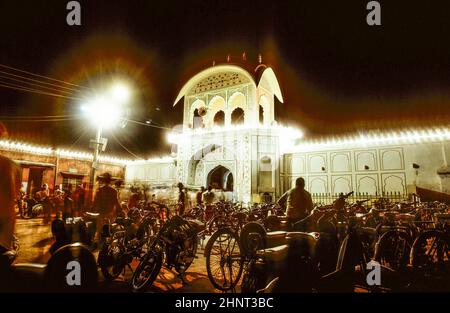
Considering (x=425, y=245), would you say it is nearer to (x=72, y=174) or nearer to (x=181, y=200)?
(x=181, y=200)

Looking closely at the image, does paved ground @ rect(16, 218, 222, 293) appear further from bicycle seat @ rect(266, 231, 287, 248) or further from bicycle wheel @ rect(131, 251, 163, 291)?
bicycle seat @ rect(266, 231, 287, 248)

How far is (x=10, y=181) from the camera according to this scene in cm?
271

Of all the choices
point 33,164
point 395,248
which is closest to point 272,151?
point 395,248

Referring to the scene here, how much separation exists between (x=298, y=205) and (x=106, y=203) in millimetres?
4908

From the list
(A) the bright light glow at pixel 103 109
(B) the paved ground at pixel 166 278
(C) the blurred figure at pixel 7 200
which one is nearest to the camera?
(C) the blurred figure at pixel 7 200

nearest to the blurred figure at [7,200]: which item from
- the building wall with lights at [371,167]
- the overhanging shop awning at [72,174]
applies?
the building wall with lights at [371,167]

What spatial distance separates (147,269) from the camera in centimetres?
416

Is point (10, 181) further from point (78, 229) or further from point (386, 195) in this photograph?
point (386, 195)

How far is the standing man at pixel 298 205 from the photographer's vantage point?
219 inches

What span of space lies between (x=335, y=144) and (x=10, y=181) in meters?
20.7

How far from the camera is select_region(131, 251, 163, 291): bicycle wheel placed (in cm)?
403

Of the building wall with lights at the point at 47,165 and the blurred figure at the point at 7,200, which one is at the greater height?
the building wall with lights at the point at 47,165

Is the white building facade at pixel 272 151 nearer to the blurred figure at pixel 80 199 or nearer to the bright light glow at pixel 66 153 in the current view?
the bright light glow at pixel 66 153

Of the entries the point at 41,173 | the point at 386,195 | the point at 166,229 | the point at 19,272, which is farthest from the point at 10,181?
the point at 41,173
